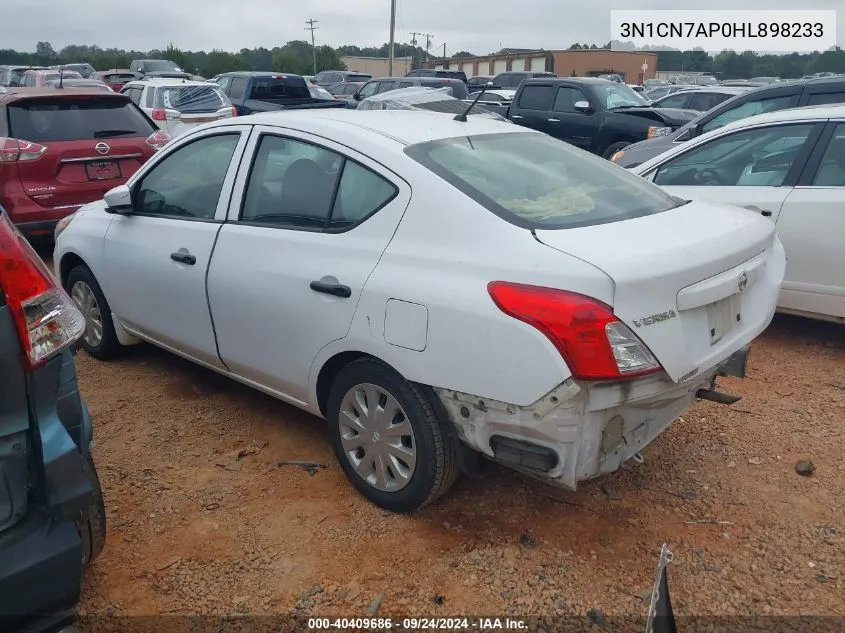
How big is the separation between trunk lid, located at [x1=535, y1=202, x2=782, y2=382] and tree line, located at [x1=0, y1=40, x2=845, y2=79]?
135ft

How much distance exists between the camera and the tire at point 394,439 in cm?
282

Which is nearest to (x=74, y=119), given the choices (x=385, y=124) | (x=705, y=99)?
(x=385, y=124)

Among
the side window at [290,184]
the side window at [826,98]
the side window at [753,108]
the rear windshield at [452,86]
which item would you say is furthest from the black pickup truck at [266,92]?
the side window at [290,184]

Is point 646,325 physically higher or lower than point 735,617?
higher

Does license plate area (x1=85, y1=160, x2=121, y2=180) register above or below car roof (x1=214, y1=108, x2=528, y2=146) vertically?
below

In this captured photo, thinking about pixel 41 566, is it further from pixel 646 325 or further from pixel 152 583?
pixel 646 325

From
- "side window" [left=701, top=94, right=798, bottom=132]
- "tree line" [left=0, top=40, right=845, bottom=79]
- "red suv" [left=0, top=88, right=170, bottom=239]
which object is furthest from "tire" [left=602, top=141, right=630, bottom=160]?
"tree line" [left=0, top=40, right=845, bottom=79]

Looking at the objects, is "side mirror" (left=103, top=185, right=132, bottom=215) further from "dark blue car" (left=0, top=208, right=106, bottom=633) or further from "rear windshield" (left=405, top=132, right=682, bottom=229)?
"dark blue car" (left=0, top=208, right=106, bottom=633)

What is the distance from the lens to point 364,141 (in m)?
3.16

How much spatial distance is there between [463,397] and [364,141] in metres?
1.21

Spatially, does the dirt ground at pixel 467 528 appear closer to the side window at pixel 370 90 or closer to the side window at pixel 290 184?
the side window at pixel 290 184

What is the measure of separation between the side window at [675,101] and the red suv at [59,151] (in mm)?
11034

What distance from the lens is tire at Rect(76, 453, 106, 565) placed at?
2.46 meters

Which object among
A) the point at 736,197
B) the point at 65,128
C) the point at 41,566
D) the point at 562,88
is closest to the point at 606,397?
the point at 41,566
